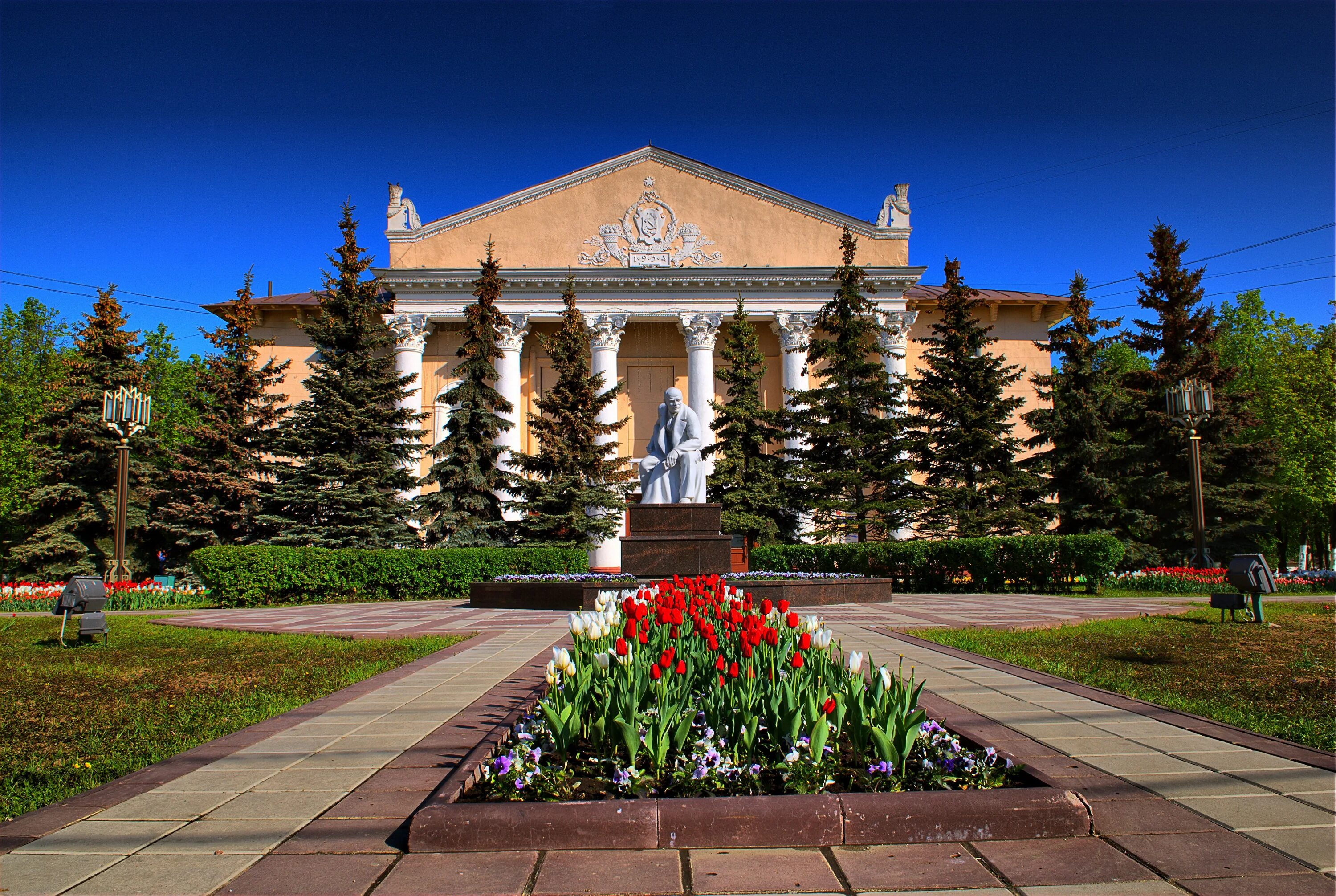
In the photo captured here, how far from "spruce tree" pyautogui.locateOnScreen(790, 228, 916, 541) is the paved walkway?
15.7 meters

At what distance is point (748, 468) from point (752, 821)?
2000cm

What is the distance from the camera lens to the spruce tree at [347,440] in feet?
65.9

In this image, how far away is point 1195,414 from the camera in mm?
17891

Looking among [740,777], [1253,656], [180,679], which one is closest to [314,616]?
[180,679]

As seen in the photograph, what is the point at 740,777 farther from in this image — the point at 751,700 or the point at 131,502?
the point at 131,502

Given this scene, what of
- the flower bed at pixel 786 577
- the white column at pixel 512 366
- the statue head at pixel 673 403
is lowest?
the flower bed at pixel 786 577

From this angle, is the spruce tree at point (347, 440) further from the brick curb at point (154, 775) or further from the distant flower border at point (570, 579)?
the brick curb at point (154, 775)

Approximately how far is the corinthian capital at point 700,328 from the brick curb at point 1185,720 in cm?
2369

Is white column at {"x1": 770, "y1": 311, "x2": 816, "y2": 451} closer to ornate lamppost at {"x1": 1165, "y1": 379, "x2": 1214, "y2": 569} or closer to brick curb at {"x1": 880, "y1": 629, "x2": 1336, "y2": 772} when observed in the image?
ornate lamppost at {"x1": 1165, "y1": 379, "x2": 1214, "y2": 569}

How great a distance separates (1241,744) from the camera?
152 inches

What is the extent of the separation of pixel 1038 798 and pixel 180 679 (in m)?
6.38

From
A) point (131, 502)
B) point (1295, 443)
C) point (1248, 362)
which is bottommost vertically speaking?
point (131, 502)

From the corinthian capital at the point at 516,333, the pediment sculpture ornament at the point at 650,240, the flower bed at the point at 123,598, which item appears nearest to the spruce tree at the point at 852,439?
the pediment sculpture ornament at the point at 650,240

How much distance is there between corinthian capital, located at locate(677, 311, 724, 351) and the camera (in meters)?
29.8
